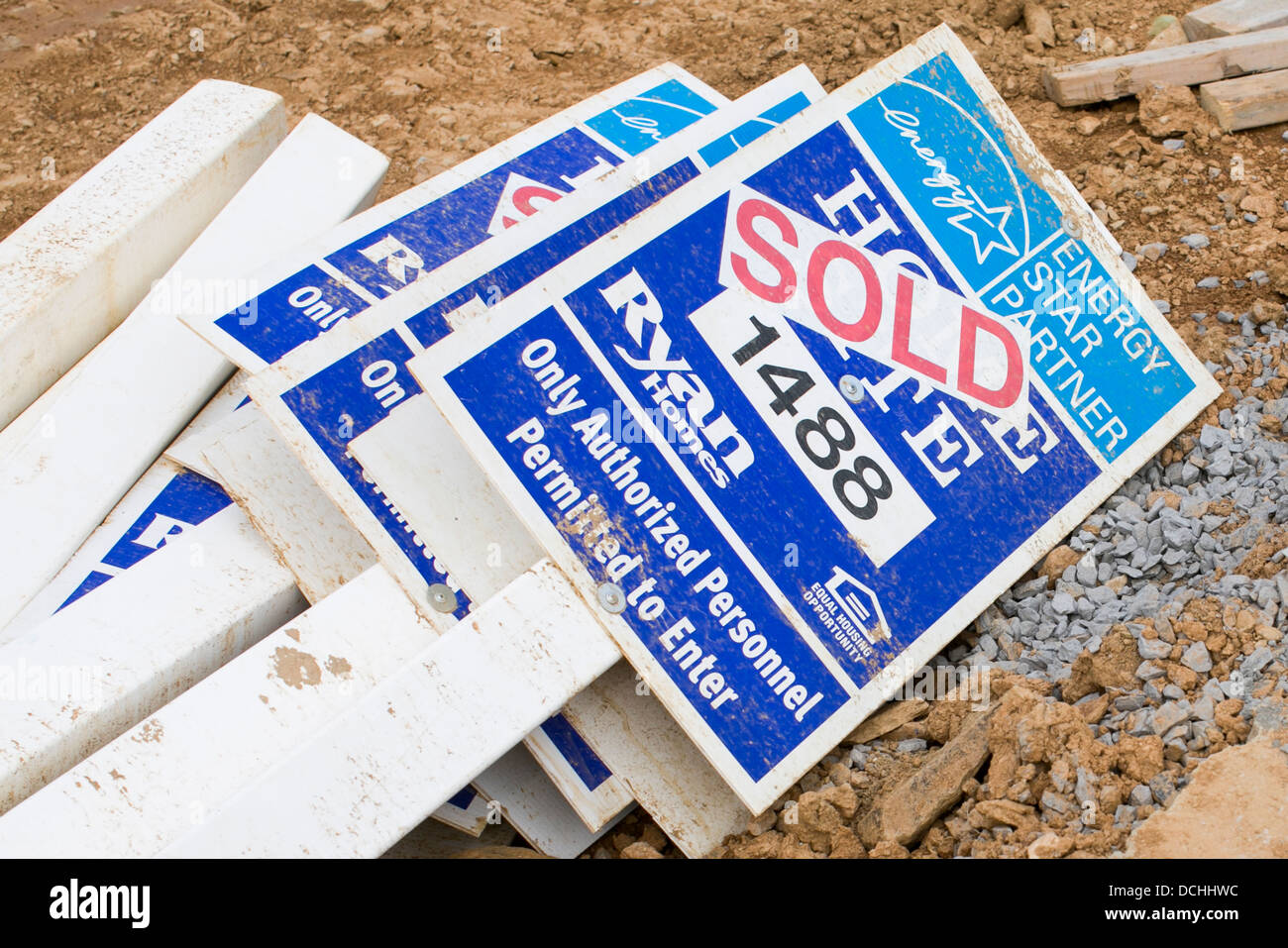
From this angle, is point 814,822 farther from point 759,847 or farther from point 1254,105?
point 1254,105

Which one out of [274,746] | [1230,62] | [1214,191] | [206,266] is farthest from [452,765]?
[1230,62]

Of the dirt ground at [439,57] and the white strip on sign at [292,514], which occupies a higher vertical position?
the dirt ground at [439,57]

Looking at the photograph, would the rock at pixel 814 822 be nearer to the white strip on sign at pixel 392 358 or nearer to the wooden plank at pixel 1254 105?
the white strip on sign at pixel 392 358

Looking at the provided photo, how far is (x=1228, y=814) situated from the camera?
2.70 meters

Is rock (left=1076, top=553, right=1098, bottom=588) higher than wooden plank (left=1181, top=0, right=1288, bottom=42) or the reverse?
the reverse

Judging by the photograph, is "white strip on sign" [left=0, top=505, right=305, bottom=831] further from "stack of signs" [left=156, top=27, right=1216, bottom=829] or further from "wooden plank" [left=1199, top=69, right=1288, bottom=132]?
"wooden plank" [left=1199, top=69, right=1288, bottom=132]

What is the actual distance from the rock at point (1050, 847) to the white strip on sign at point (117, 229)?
3.19 m

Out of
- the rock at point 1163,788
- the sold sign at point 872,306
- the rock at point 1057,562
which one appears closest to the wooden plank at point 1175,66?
the sold sign at point 872,306

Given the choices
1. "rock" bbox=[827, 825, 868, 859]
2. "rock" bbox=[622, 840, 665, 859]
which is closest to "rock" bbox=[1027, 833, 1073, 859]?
"rock" bbox=[827, 825, 868, 859]

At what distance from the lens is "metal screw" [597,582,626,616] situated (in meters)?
2.98

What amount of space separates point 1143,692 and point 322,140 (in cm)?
325

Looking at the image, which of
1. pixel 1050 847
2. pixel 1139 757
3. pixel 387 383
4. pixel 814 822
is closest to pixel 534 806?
pixel 814 822

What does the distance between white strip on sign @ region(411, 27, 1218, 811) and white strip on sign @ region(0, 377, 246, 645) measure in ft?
3.40

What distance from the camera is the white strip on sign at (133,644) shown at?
2.86 meters
